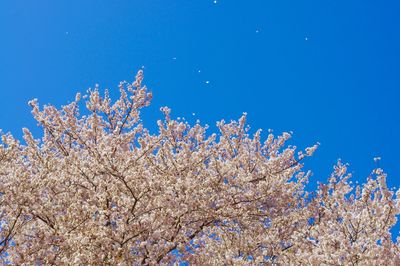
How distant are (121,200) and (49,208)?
1.91m

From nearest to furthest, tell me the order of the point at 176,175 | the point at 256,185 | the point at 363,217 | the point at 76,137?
the point at 363,217
the point at 176,175
the point at 256,185
the point at 76,137

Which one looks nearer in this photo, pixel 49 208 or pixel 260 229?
pixel 49 208

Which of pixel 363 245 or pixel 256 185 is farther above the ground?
pixel 256 185

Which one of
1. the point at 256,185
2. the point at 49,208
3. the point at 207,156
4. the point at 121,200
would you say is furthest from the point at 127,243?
the point at 256,185

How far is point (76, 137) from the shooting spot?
1324 cm

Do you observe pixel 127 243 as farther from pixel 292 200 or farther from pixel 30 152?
pixel 292 200

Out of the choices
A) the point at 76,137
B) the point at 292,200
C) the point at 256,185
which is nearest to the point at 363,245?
the point at 256,185

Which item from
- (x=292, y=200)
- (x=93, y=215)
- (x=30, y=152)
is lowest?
(x=93, y=215)

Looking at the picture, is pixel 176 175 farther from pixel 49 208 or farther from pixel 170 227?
pixel 49 208

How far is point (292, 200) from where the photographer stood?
555 inches

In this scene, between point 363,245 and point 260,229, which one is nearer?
point 363,245

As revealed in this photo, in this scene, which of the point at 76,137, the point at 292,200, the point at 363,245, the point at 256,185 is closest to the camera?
the point at 363,245

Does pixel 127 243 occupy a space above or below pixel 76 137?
below

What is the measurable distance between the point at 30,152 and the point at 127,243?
522cm
